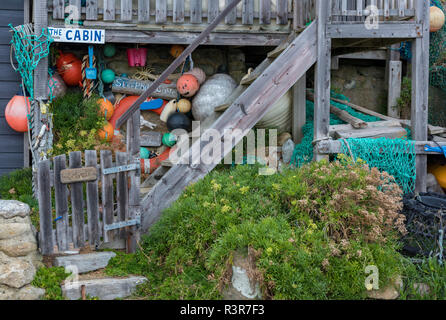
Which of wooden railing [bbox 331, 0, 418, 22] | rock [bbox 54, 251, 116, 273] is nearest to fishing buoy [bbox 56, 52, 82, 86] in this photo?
rock [bbox 54, 251, 116, 273]

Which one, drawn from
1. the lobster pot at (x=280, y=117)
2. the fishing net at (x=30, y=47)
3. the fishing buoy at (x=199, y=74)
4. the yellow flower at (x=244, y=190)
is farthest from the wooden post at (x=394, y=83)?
the fishing net at (x=30, y=47)

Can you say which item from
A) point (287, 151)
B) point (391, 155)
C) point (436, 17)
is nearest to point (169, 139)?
point (287, 151)

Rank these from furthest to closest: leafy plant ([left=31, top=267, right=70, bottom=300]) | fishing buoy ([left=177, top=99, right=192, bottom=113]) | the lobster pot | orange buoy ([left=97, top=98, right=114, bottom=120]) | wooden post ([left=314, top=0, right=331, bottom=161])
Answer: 1. fishing buoy ([left=177, top=99, right=192, bottom=113])
2. the lobster pot
3. orange buoy ([left=97, top=98, right=114, bottom=120])
4. wooden post ([left=314, top=0, right=331, bottom=161])
5. leafy plant ([left=31, top=267, right=70, bottom=300])

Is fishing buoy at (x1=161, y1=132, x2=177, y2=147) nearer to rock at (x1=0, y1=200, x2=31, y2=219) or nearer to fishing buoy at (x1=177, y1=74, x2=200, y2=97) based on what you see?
fishing buoy at (x1=177, y1=74, x2=200, y2=97)

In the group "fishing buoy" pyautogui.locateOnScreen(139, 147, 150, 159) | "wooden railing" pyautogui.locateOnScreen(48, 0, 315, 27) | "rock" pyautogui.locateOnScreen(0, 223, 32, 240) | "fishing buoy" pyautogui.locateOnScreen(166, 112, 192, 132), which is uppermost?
"wooden railing" pyautogui.locateOnScreen(48, 0, 315, 27)

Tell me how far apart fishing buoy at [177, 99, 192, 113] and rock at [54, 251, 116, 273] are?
3.15m

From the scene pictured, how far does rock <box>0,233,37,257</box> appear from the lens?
164 inches

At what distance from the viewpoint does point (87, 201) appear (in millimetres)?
4668

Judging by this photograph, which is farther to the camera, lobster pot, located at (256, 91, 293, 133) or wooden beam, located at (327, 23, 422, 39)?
lobster pot, located at (256, 91, 293, 133)

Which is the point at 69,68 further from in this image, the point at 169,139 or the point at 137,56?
the point at 169,139

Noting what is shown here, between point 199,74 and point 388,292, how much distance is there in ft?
15.0

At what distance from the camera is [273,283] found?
373cm

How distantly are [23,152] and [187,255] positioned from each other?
4010mm
